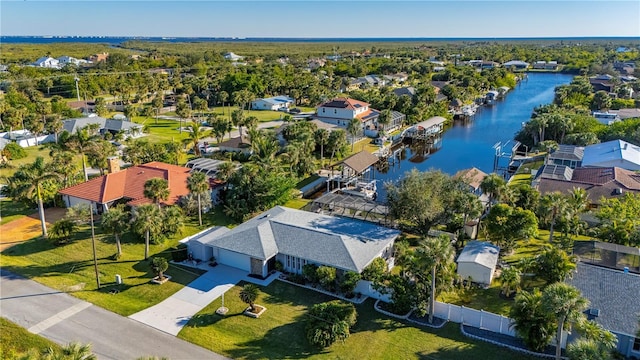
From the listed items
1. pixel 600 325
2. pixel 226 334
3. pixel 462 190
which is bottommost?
pixel 226 334

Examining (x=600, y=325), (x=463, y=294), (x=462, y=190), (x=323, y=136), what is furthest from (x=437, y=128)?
(x=600, y=325)

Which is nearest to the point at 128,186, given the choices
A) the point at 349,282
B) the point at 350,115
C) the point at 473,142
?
the point at 349,282

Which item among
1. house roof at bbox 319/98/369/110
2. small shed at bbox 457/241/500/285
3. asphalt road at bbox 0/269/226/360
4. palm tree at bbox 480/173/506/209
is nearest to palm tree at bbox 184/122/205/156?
house roof at bbox 319/98/369/110

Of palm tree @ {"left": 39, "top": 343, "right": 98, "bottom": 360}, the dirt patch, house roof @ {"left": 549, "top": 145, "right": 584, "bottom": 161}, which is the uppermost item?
palm tree @ {"left": 39, "top": 343, "right": 98, "bottom": 360}

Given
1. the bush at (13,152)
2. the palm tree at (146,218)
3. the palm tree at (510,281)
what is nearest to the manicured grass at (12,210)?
the bush at (13,152)

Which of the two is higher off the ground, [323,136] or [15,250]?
[323,136]

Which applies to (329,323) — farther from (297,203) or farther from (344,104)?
(344,104)

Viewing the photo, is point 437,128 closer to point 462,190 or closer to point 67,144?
point 462,190

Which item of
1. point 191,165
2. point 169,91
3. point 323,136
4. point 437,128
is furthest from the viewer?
point 169,91

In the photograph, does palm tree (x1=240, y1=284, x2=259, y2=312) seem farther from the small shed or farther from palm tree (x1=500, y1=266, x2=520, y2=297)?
palm tree (x1=500, y1=266, x2=520, y2=297)
